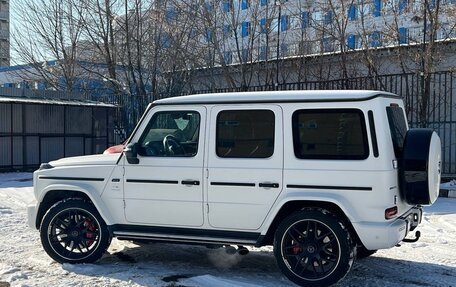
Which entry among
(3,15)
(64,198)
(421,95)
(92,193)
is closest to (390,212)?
(92,193)

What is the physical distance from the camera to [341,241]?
5.62 m

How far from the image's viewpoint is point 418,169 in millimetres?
5492

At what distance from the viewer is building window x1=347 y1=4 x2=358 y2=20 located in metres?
18.9

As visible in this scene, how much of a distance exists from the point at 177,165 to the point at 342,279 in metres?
2.28

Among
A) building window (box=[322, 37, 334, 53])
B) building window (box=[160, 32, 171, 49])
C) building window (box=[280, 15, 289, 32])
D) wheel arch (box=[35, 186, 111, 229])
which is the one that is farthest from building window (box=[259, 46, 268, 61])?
wheel arch (box=[35, 186, 111, 229])

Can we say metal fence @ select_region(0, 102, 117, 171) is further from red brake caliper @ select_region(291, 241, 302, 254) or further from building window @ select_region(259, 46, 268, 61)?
red brake caliper @ select_region(291, 241, 302, 254)

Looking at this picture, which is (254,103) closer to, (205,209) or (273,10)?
(205,209)

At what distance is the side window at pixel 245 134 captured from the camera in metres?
5.98

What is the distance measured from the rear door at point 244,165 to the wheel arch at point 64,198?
4.72 ft

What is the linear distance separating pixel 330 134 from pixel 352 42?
1447 centimetres

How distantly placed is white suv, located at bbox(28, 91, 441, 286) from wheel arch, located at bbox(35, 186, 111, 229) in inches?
1.1

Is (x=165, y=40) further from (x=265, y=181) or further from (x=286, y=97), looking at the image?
(x=265, y=181)

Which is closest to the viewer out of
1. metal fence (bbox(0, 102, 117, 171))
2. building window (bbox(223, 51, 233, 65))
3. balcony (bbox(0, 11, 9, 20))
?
metal fence (bbox(0, 102, 117, 171))

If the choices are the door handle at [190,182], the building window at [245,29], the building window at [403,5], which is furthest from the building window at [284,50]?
the door handle at [190,182]
